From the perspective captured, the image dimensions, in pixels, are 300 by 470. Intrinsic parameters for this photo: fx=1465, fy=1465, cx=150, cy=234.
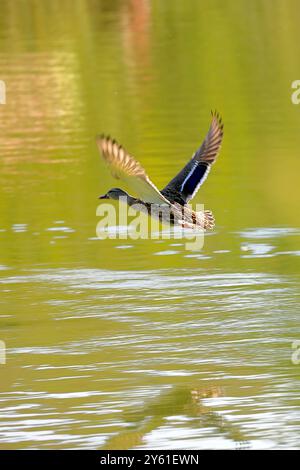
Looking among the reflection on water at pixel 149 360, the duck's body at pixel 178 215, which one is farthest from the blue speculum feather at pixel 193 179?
the reflection on water at pixel 149 360

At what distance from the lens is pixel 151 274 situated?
12.7 metres

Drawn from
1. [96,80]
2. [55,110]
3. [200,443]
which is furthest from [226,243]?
[96,80]

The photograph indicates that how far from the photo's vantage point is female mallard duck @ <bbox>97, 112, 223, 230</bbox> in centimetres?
1025

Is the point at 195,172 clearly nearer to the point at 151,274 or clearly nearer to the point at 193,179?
the point at 193,179

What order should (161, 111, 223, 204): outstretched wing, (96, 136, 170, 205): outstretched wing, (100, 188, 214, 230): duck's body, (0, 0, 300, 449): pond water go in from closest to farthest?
(0, 0, 300, 449): pond water
(96, 136, 170, 205): outstretched wing
(100, 188, 214, 230): duck's body
(161, 111, 223, 204): outstretched wing

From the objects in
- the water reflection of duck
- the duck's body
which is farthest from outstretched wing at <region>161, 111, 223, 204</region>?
the water reflection of duck

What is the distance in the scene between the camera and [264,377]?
973cm

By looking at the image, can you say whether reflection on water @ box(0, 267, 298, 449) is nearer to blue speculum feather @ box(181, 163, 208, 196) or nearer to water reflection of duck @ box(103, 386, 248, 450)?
water reflection of duck @ box(103, 386, 248, 450)

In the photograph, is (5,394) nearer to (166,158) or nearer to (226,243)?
(226,243)

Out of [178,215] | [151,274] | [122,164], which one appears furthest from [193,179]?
[122,164]

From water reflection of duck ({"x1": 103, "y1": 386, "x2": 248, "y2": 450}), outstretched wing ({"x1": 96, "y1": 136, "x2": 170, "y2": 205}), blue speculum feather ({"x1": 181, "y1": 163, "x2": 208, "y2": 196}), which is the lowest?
water reflection of duck ({"x1": 103, "y1": 386, "x2": 248, "y2": 450})

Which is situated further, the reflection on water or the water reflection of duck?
the reflection on water

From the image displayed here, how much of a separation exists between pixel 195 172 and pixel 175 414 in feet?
10.5

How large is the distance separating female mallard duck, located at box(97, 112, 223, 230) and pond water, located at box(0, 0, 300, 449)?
0.71 m
